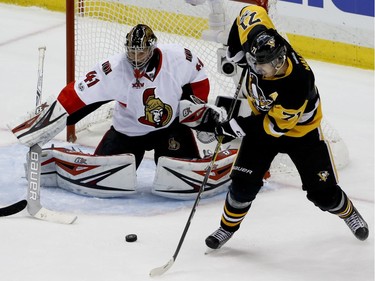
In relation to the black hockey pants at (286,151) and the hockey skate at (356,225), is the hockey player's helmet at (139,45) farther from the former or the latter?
the hockey skate at (356,225)

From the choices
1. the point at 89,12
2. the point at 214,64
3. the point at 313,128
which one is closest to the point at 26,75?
the point at 89,12

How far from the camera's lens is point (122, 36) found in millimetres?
5535

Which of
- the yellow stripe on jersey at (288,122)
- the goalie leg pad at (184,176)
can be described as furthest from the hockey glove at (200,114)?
the yellow stripe on jersey at (288,122)

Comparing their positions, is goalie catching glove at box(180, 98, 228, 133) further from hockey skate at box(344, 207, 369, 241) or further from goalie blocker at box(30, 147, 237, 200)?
hockey skate at box(344, 207, 369, 241)

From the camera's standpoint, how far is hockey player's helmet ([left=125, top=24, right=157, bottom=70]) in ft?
14.5

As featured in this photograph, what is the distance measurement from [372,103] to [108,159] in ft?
6.33

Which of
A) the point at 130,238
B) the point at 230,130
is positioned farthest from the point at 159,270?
the point at 230,130

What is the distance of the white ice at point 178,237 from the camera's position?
3982mm

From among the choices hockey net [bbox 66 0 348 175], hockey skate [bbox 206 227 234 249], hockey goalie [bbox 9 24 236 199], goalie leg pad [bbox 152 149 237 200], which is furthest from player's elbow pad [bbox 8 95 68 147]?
hockey skate [bbox 206 227 234 249]

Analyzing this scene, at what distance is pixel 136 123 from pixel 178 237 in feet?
2.07

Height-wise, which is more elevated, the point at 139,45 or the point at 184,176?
the point at 139,45

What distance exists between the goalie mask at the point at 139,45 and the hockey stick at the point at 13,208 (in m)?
0.70

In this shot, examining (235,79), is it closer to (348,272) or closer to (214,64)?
(214,64)

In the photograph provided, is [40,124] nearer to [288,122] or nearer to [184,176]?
[184,176]
